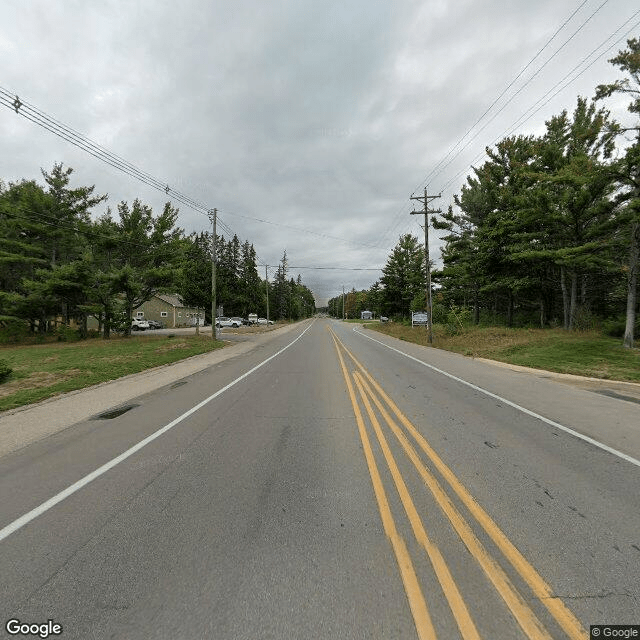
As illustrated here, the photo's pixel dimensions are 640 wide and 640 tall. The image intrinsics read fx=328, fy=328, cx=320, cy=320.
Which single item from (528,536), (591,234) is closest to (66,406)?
(528,536)

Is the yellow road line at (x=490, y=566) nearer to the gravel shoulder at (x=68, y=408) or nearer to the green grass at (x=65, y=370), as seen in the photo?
the gravel shoulder at (x=68, y=408)

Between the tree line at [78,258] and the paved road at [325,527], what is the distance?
21431 mm

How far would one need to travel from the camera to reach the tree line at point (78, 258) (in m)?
22.6

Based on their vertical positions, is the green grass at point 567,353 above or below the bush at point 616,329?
below

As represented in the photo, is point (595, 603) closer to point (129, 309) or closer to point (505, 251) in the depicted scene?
point (505, 251)

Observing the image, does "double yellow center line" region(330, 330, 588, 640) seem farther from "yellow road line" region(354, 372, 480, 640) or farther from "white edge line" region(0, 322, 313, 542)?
"white edge line" region(0, 322, 313, 542)

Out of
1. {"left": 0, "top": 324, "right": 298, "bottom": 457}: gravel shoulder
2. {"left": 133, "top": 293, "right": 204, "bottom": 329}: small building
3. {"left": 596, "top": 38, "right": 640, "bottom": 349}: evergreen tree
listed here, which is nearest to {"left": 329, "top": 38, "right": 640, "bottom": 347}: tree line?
{"left": 596, "top": 38, "right": 640, "bottom": 349}: evergreen tree

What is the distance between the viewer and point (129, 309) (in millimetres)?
26266

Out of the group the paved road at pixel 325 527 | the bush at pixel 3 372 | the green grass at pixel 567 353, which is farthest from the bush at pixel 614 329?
the bush at pixel 3 372

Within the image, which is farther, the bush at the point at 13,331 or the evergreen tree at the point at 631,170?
the bush at the point at 13,331

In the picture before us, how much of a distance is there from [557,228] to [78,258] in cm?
3304

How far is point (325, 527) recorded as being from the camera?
292 cm

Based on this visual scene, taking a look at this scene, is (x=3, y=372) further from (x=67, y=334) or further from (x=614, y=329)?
(x=614, y=329)

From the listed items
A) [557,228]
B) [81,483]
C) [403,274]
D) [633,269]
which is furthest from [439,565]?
[403,274]
